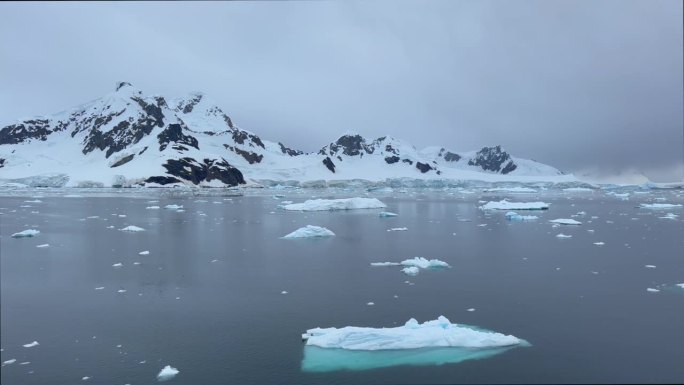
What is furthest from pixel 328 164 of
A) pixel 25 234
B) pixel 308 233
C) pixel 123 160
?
pixel 25 234

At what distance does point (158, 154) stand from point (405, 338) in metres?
110

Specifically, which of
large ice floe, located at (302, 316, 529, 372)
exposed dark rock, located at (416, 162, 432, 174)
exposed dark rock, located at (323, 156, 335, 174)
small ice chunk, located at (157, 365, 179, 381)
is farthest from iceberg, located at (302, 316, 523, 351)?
exposed dark rock, located at (416, 162, 432, 174)

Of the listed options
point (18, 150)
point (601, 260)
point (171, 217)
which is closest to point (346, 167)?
point (18, 150)

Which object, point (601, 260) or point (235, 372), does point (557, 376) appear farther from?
point (601, 260)

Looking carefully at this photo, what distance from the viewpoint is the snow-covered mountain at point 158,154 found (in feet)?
342

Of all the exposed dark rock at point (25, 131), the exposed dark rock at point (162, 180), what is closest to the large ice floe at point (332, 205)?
the exposed dark rock at point (162, 180)

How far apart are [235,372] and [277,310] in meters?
3.07

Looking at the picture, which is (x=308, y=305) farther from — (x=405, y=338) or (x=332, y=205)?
(x=332, y=205)

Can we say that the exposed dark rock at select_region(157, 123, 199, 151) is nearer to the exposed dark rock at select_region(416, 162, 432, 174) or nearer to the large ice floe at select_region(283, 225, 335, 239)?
the exposed dark rock at select_region(416, 162, 432, 174)

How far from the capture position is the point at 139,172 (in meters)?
98.8

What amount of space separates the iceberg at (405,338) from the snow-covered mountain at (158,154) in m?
96.6

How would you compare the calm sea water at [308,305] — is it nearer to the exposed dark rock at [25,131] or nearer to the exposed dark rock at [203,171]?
the exposed dark rock at [203,171]

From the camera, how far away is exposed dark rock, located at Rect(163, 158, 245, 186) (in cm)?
10325

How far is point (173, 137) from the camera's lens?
126 metres
